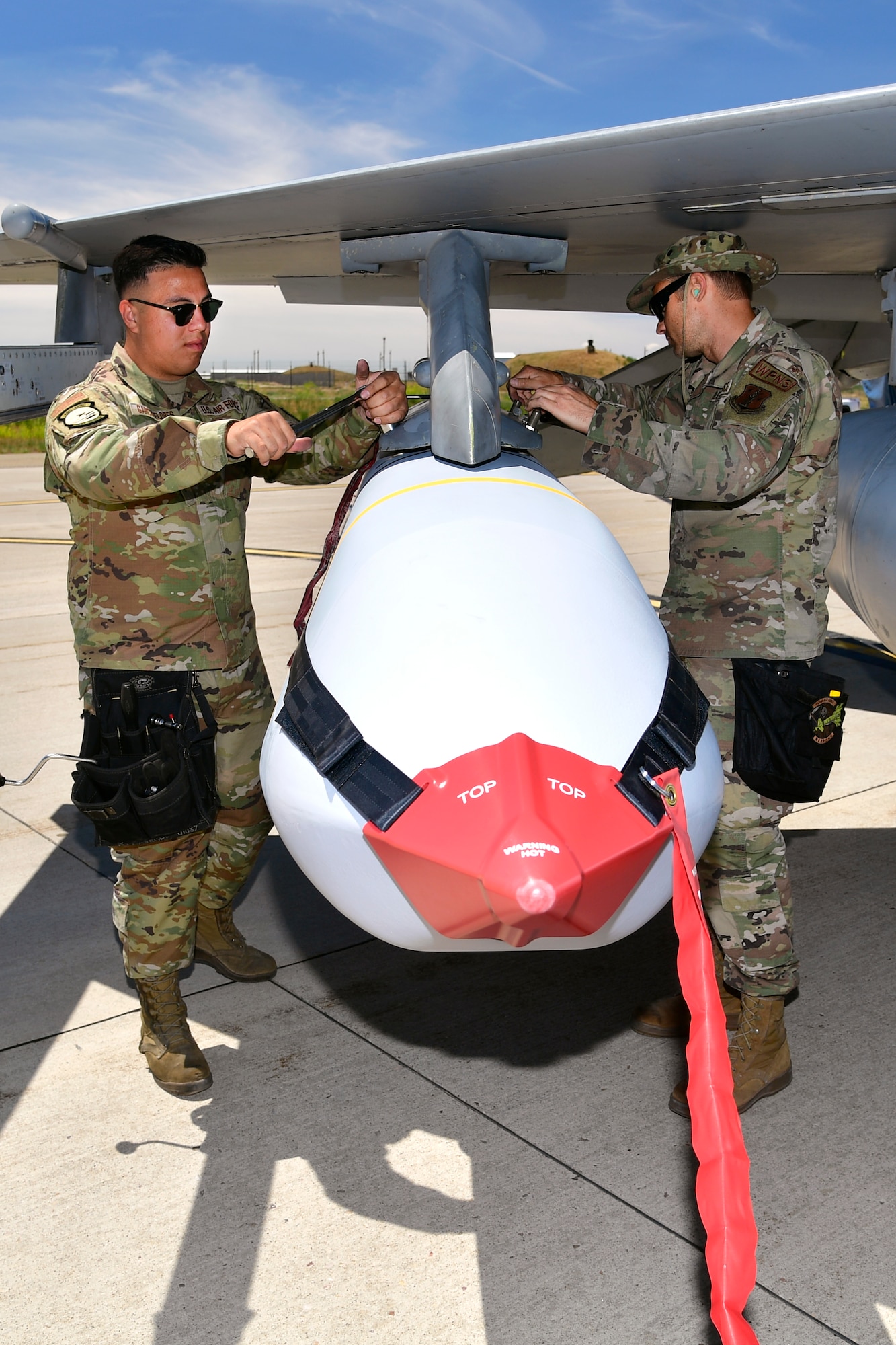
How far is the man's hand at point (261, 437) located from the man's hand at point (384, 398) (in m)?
0.60

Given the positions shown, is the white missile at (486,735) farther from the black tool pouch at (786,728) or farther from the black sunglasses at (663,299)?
the black sunglasses at (663,299)

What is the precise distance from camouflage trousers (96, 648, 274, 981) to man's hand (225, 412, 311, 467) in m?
0.91

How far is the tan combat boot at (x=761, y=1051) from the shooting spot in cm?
317

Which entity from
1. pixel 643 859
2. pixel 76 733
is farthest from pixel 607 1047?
pixel 76 733

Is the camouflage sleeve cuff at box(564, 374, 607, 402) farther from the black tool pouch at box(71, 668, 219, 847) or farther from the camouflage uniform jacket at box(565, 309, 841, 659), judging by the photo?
the black tool pouch at box(71, 668, 219, 847)

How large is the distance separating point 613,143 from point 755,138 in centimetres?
36

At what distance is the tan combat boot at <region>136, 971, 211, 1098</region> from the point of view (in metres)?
3.20

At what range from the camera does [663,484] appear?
286 centimetres

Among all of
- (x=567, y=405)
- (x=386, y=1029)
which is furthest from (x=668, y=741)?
(x=386, y=1029)

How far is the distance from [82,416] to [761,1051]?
2.58m

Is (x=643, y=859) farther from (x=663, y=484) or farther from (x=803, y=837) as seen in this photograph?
(x=803, y=837)

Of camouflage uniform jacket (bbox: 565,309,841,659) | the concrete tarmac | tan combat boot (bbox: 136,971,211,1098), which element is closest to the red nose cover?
the concrete tarmac

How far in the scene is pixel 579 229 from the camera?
386 centimetres

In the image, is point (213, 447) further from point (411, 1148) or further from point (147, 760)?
point (411, 1148)
